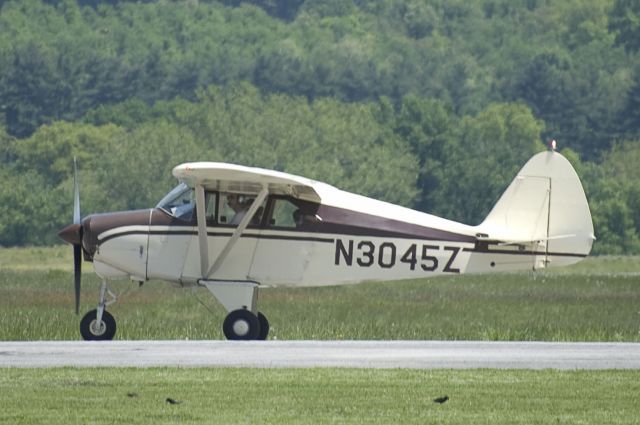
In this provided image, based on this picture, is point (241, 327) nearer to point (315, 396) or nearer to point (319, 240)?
point (319, 240)

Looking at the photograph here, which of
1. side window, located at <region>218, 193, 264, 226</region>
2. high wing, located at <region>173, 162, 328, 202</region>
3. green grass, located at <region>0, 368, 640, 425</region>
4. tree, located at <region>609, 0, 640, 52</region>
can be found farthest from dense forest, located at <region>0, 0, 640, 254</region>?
green grass, located at <region>0, 368, 640, 425</region>

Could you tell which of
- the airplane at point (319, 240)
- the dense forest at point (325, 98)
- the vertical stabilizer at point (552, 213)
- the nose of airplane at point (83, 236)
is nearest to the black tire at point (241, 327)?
the airplane at point (319, 240)

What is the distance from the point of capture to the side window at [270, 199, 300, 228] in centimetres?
2286

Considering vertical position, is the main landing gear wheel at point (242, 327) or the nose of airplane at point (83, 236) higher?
the nose of airplane at point (83, 236)

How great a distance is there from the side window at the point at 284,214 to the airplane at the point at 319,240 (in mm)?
20

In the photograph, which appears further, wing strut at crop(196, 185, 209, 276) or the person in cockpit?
the person in cockpit

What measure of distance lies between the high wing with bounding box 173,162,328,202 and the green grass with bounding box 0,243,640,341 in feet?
7.59

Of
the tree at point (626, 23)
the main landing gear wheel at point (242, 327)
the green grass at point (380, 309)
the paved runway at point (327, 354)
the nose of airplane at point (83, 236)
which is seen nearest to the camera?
the paved runway at point (327, 354)

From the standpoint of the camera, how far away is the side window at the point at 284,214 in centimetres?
2286

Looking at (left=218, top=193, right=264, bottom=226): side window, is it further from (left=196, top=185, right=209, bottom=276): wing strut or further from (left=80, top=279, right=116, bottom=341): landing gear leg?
(left=80, top=279, right=116, bottom=341): landing gear leg

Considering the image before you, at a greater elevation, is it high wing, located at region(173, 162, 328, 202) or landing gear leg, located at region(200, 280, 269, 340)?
high wing, located at region(173, 162, 328, 202)

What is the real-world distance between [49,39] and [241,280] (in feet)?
305

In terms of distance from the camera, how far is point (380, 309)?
32969 millimetres

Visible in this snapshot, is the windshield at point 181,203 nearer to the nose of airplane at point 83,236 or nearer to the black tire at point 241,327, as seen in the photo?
the nose of airplane at point 83,236
